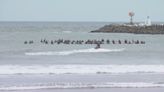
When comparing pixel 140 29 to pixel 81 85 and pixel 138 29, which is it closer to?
pixel 138 29

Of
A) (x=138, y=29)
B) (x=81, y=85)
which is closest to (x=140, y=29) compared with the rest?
(x=138, y=29)

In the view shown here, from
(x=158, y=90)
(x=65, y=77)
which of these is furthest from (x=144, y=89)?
(x=65, y=77)

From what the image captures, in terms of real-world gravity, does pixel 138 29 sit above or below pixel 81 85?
below

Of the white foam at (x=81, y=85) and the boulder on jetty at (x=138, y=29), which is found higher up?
the white foam at (x=81, y=85)

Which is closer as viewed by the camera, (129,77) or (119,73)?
(129,77)

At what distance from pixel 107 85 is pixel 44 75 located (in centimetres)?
490

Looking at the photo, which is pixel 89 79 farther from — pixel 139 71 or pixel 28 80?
pixel 139 71

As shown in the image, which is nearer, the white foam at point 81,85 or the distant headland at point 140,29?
the white foam at point 81,85

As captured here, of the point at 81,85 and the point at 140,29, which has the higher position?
the point at 81,85

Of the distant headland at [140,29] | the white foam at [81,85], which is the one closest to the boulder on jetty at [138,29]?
the distant headland at [140,29]

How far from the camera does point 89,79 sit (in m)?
20.8

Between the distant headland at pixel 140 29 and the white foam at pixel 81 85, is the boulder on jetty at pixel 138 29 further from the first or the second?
the white foam at pixel 81 85

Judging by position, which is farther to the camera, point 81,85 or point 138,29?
point 138,29

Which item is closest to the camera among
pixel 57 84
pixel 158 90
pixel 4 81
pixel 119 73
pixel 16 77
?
pixel 158 90
